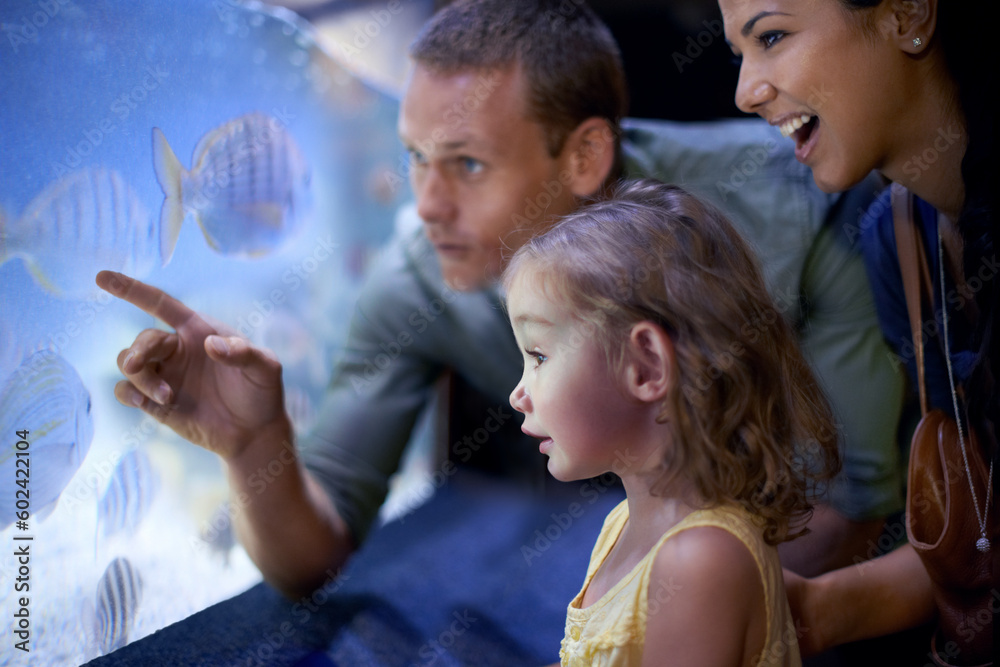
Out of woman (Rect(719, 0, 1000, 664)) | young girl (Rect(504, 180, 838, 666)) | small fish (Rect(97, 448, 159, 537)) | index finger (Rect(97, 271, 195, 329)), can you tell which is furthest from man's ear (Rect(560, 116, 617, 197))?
small fish (Rect(97, 448, 159, 537))

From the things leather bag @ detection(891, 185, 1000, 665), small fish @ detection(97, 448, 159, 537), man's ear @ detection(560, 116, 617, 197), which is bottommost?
leather bag @ detection(891, 185, 1000, 665)

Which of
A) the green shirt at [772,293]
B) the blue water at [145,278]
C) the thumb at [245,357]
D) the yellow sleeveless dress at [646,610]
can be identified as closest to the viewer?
the yellow sleeveless dress at [646,610]

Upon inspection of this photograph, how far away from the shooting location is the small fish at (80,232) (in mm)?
759

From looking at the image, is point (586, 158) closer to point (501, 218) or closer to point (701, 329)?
point (501, 218)

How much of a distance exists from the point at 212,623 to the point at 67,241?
51 cm

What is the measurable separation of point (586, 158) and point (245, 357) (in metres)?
0.54

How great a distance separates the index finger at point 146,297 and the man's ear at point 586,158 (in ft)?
1.78

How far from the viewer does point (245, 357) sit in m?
0.90

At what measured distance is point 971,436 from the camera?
834 mm

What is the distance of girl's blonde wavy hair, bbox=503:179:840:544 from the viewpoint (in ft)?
2.14

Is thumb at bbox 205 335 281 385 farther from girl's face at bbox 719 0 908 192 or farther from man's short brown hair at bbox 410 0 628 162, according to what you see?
girl's face at bbox 719 0 908 192

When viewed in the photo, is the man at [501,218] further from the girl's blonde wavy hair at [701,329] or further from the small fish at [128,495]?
the girl's blonde wavy hair at [701,329]

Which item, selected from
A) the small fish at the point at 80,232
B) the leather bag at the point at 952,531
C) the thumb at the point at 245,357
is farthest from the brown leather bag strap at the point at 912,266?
the small fish at the point at 80,232

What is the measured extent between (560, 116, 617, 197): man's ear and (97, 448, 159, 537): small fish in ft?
2.17
